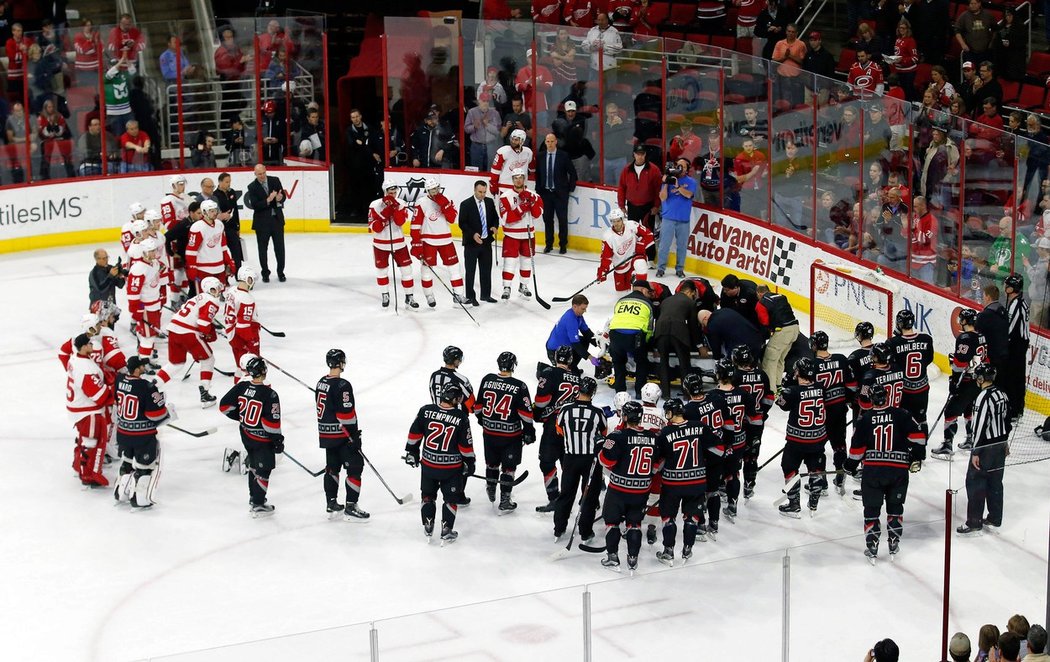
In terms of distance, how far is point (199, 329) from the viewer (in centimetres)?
1375

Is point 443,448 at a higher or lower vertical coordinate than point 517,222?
lower

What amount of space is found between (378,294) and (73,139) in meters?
4.87

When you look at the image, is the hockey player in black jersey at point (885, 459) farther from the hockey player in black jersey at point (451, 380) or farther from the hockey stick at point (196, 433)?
the hockey stick at point (196, 433)

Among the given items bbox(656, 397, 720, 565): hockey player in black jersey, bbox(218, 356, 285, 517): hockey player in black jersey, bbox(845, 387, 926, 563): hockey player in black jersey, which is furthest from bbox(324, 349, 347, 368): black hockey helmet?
bbox(845, 387, 926, 563): hockey player in black jersey

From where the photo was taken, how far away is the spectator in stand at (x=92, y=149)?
64.7 feet

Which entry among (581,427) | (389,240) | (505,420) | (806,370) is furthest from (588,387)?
(389,240)

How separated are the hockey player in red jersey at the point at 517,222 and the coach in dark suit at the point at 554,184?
142 cm

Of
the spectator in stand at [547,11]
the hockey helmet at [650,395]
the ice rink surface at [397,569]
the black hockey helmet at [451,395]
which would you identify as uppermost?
the spectator in stand at [547,11]

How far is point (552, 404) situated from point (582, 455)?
615mm

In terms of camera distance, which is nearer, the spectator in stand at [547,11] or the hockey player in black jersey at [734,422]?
the hockey player in black jersey at [734,422]

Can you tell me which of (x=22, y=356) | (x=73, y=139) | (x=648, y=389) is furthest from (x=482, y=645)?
(x=73, y=139)

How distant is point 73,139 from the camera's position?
64.5 feet

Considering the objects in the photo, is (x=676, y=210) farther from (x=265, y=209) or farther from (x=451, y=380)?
(x=451, y=380)

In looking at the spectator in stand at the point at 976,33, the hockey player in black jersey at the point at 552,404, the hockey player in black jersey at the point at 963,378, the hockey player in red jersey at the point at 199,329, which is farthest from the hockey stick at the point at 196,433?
the spectator in stand at the point at 976,33
